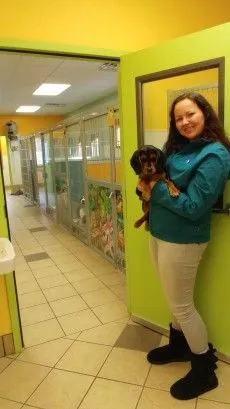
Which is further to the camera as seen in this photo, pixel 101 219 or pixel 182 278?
pixel 101 219

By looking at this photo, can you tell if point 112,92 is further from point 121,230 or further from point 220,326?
point 220,326

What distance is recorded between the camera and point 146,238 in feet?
6.87

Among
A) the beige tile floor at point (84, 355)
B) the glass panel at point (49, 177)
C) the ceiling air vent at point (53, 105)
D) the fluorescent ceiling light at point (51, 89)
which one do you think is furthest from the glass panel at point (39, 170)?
the beige tile floor at point (84, 355)

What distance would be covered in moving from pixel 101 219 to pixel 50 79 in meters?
3.06

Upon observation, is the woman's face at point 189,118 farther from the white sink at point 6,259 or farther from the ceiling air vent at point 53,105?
the ceiling air vent at point 53,105

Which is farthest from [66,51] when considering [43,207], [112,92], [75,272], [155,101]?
[43,207]

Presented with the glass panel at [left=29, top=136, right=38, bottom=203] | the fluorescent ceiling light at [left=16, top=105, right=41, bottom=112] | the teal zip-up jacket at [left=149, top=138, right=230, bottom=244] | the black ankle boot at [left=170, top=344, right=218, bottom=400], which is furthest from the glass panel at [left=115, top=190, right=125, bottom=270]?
the fluorescent ceiling light at [left=16, top=105, right=41, bottom=112]

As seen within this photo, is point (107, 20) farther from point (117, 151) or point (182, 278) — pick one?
point (182, 278)

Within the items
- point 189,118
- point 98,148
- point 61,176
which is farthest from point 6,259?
point 61,176

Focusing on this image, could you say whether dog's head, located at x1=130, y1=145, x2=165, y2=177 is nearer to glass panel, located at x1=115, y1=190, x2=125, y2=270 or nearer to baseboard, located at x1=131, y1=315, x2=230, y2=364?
baseboard, located at x1=131, y1=315, x2=230, y2=364

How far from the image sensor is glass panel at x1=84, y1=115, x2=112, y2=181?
3.25 meters

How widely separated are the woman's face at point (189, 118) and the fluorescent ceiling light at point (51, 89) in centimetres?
488

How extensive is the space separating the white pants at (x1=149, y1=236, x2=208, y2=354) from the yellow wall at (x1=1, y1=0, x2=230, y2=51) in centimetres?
127

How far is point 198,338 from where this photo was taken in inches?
65.5
